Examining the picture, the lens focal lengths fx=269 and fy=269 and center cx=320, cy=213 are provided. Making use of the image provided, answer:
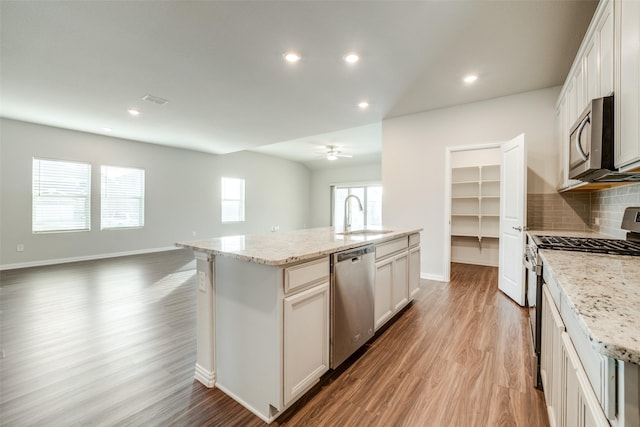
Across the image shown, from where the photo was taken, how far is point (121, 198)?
6156 mm

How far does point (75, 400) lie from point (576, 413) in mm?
2468

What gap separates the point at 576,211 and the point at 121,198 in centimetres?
816

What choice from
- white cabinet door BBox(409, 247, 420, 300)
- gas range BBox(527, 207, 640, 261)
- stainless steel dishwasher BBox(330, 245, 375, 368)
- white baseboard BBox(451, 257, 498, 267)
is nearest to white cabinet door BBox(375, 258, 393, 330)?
stainless steel dishwasher BBox(330, 245, 375, 368)

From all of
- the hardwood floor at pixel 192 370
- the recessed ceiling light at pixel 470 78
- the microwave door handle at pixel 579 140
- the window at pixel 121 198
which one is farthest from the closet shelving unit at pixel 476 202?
the window at pixel 121 198

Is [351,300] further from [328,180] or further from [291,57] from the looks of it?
[328,180]

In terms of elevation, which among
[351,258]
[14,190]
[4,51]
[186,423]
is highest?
[4,51]

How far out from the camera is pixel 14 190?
190 inches

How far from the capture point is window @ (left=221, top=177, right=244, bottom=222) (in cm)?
827

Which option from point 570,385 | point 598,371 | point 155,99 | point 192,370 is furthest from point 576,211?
point 155,99

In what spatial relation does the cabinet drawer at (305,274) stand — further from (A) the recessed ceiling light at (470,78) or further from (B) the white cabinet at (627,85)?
(A) the recessed ceiling light at (470,78)

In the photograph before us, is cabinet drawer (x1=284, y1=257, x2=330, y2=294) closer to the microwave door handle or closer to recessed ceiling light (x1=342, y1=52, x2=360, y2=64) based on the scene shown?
the microwave door handle

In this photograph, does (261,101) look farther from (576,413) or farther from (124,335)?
(576,413)

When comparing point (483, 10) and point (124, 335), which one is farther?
point (124, 335)

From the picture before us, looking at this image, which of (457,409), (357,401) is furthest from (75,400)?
(457,409)
